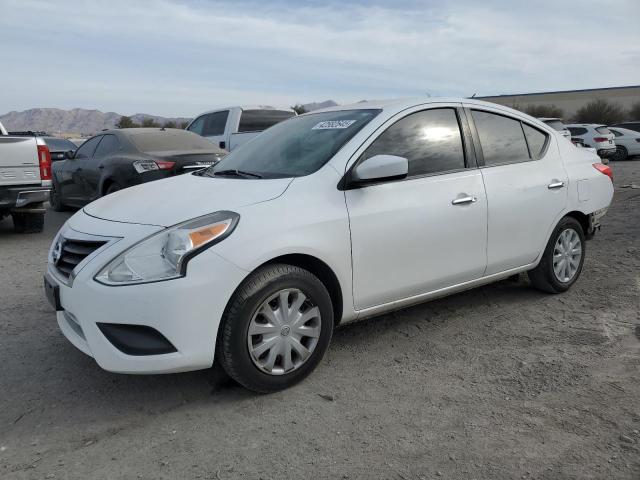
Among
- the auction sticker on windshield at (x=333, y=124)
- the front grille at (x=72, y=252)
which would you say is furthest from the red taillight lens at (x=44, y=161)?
the auction sticker on windshield at (x=333, y=124)

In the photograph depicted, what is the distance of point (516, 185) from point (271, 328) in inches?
89.7

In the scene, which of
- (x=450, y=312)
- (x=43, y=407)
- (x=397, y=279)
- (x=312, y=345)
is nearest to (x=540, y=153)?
(x=450, y=312)

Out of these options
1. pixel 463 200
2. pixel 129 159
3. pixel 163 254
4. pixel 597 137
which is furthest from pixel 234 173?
pixel 597 137

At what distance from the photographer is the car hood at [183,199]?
3.22 m

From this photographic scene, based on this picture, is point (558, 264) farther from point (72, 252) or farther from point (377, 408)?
point (72, 252)

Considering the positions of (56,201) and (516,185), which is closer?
(516,185)

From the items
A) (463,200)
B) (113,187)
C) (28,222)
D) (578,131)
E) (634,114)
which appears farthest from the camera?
(634,114)

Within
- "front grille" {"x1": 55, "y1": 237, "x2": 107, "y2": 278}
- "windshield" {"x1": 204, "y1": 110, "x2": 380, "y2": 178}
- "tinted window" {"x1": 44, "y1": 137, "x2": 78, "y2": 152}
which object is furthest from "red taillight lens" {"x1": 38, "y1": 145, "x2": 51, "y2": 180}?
"tinted window" {"x1": 44, "y1": 137, "x2": 78, "y2": 152}

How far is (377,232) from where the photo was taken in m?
3.54

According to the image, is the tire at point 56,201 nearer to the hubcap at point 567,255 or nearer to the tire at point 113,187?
the tire at point 113,187

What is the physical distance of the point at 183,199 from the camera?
345 centimetres

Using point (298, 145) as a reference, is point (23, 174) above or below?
below

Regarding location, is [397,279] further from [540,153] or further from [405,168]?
[540,153]

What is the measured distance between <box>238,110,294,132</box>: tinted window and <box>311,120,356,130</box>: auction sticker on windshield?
25.1ft
